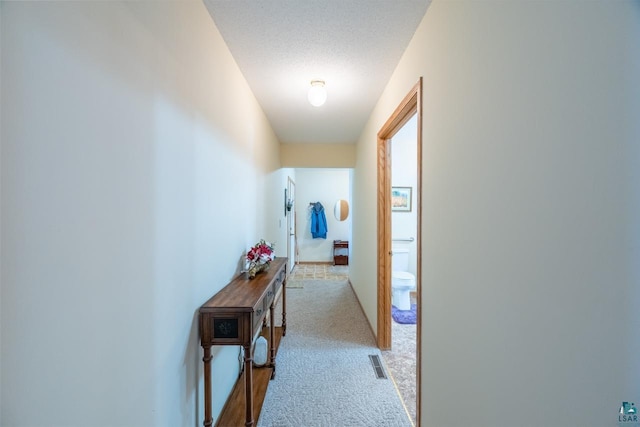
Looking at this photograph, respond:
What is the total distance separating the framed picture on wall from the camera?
438cm

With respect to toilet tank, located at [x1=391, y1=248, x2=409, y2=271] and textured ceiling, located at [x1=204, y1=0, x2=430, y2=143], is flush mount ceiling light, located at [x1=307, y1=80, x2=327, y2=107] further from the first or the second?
toilet tank, located at [x1=391, y1=248, x2=409, y2=271]

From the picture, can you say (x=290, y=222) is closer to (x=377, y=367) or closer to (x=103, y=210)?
(x=377, y=367)

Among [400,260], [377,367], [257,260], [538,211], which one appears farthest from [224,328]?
[400,260]

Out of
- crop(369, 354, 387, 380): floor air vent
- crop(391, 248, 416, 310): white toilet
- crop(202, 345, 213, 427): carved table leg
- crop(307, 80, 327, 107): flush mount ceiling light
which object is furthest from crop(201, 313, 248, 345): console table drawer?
crop(391, 248, 416, 310): white toilet

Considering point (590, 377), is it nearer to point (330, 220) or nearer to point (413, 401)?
point (413, 401)

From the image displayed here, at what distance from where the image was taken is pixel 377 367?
2.31m

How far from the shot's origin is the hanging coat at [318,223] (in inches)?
269

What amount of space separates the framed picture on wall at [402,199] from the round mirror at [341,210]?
2.66m

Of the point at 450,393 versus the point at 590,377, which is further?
the point at 450,393

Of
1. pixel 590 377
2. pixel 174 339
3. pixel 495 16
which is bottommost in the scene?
pixel 174 339

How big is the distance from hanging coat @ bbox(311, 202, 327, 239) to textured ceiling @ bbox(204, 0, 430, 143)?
423 centimetres

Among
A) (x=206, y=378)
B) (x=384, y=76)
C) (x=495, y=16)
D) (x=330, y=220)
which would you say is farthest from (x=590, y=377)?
(x=330, y=220)

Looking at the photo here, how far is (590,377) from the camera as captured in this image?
0.59m

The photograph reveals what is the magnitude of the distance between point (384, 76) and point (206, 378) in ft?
7.54
